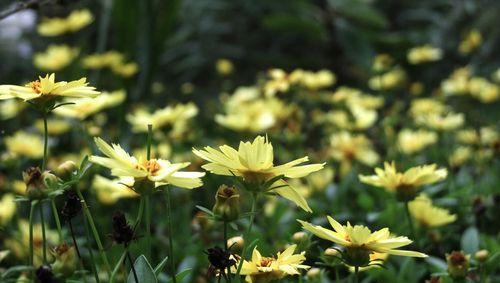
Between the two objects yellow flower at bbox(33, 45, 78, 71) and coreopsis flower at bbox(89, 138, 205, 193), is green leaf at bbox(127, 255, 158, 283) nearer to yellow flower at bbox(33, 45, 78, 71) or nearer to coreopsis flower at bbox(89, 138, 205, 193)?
coreopsis flower at bbox(89, 138, 205, 193)

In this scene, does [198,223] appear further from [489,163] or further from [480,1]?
[480,1]

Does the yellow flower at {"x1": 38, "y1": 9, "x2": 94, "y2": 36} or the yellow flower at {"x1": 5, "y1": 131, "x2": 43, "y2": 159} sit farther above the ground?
the yellow flower at {"x1": 38, "y1": 9, "x2": 94, "y2": 36}

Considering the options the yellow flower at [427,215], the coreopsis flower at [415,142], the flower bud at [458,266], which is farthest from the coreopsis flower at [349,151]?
the flower bud at [458,266]

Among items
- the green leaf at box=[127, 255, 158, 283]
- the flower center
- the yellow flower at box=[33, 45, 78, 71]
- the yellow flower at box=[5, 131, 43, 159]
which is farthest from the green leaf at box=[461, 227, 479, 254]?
the yellow flower at box=[33, 45, 78, 71]

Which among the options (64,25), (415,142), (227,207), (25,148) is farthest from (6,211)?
(64,25)

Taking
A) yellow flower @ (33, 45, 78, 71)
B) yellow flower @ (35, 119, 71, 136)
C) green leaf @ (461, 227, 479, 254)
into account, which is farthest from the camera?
yellow flower @ (33, 45, 78, 71)

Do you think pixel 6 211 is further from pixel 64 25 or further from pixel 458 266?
pixel 64 25

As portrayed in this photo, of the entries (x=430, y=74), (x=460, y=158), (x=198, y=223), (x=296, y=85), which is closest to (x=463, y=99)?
(x=460, y=158)
